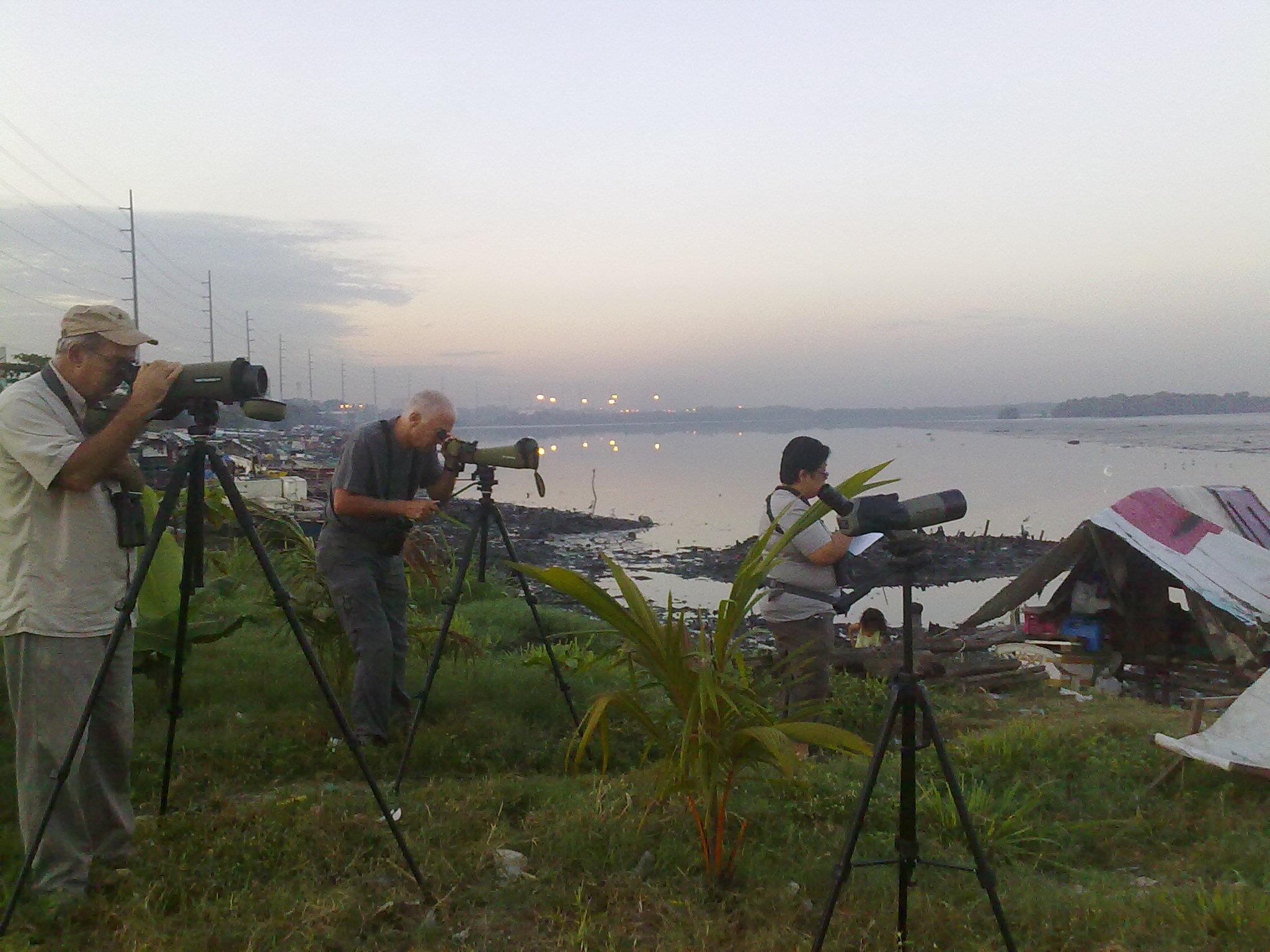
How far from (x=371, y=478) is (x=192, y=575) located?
143cm

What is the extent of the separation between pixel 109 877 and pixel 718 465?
7572 centimetres

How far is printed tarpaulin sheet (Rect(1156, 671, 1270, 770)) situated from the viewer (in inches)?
172

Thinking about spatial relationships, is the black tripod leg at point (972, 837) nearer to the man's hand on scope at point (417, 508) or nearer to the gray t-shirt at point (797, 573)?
the gray t-shirt at point (797, 573)

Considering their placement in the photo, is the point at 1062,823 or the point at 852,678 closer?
the point at 1062,823

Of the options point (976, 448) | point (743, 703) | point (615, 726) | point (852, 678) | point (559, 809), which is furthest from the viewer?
point (976, 448)

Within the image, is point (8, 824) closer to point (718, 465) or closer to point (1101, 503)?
point (1101, 503)

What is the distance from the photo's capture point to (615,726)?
536cm

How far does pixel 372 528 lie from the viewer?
475cm

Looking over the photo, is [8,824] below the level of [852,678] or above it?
above

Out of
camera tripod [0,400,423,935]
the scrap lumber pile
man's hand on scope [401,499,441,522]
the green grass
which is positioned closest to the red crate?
the scrap lumber pile

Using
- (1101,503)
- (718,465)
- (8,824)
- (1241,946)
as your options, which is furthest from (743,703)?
(718,465)

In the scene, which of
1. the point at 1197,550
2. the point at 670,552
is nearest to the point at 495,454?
the point at 1197,550

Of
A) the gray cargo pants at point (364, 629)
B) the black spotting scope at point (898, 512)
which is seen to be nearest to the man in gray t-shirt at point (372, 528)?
the gray cargo pants at point (364, 629)

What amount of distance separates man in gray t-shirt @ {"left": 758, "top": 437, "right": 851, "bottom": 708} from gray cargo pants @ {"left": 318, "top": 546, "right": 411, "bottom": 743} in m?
2.16
